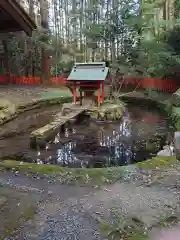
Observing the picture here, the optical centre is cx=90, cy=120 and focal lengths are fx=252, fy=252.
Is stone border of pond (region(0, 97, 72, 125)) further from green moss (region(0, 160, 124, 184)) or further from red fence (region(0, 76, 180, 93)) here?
green moss (region(0, 160, 124, 184))

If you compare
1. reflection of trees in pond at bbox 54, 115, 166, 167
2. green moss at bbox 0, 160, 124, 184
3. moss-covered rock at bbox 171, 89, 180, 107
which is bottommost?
reflection of trees in pond at bbox 54, 115, 166, 167

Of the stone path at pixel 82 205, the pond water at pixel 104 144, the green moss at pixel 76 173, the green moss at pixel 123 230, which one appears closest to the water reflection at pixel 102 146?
the pond water at pixel 104 144

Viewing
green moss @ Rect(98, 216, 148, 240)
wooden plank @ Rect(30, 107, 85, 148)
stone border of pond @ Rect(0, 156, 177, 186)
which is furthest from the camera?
wooden plank @ Rect(30, 107, 85, 148)

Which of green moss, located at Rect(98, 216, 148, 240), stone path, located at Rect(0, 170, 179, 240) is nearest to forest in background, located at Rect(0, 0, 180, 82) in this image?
stone path, located at Rect(0, 170, 179, 240)

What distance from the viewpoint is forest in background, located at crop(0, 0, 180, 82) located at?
15.7m

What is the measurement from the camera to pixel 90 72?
12.6 metres

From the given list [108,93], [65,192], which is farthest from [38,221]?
[108,93]

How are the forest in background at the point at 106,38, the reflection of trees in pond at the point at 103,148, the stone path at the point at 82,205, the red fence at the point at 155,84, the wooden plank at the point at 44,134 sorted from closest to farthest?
the stone path at the point at 82,205 → the reflection of trees in pond at the point at 103,148 → the wooden plank at the point at 44,134 → the forest in background at the point at 106,38 → the red fence at the point at 155,84

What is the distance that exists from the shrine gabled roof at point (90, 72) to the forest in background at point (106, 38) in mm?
3708

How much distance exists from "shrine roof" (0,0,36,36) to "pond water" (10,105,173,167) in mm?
3369

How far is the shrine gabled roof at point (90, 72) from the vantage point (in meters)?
12.1

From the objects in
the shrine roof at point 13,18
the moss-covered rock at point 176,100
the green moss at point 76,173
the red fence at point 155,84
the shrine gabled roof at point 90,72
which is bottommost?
the green moss at point 76,173

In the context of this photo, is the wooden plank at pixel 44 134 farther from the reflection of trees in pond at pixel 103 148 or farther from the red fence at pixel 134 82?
the red fence at pixel 134 82

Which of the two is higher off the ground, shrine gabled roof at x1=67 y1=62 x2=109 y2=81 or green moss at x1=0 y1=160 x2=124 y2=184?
shrine gabled roof at x1=67 y1=62 x2=109 y2=81
